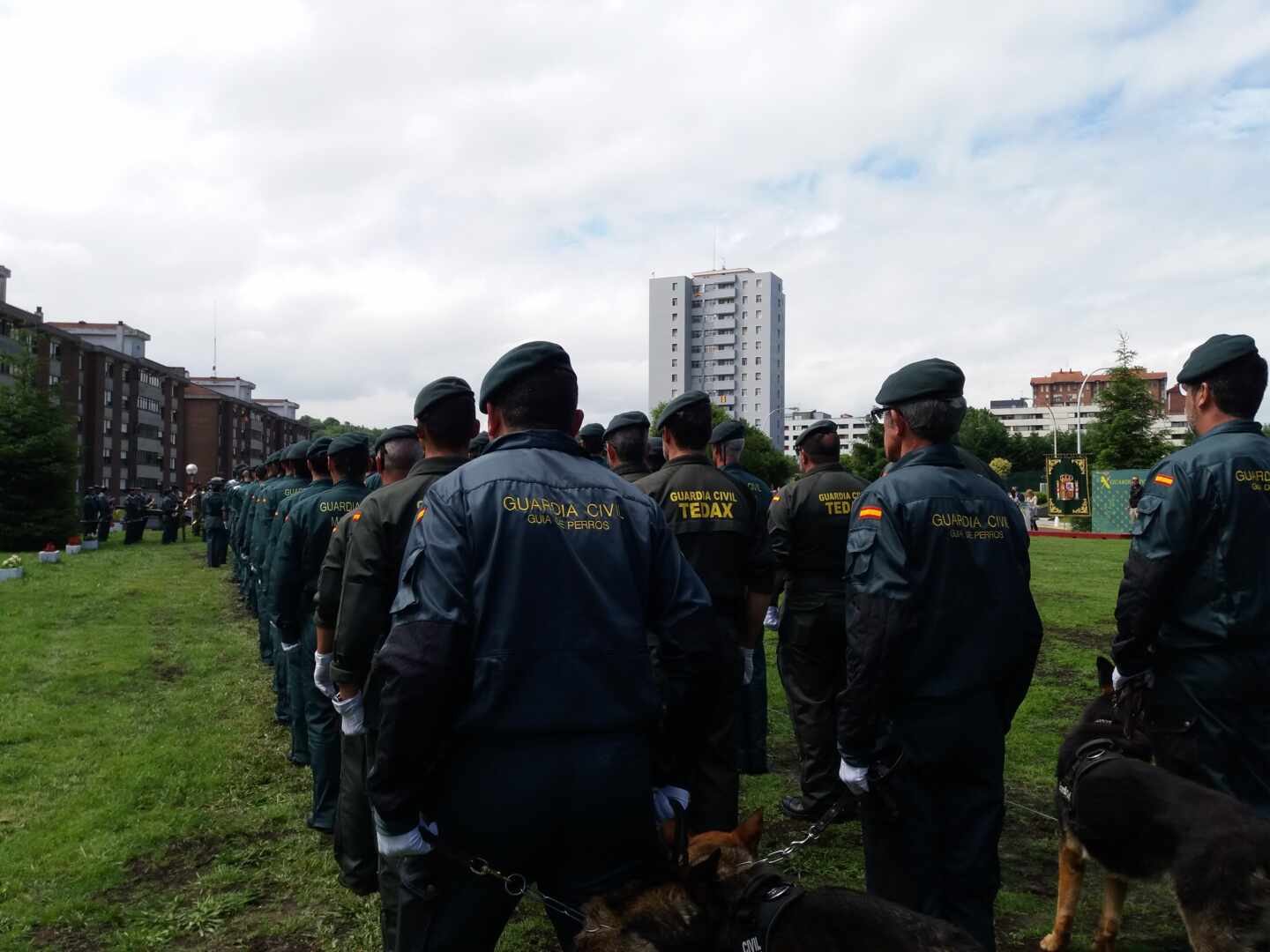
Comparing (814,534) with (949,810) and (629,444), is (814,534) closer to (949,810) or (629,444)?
(629,444)

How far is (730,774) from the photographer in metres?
5.14

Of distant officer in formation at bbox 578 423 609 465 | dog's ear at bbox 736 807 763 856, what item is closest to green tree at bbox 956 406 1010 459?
distant officer in formation at bbox 578 423 609 465

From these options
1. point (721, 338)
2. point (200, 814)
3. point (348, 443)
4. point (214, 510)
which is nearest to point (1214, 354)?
point (348, 443)

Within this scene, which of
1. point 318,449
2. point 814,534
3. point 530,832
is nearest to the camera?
point 530,832

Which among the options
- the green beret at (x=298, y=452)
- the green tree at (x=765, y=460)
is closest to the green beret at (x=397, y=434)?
the green beret at (x=298, y=452)

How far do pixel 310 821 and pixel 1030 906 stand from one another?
4.43 m

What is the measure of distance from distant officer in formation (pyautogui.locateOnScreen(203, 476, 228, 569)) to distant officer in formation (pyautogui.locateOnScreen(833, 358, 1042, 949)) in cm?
2225

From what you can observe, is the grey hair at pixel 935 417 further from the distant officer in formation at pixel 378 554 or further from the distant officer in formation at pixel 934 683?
the distant officer in formation at pixel 378 554

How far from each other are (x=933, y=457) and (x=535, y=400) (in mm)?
1715

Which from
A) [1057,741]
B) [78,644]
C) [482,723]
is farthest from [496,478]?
[78,644]

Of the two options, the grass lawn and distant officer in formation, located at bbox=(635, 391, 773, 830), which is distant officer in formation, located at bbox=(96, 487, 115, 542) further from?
distant officer in formation, located at bbox=(635, 391, 773, 830)

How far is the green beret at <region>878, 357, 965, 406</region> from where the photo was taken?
11.9 feet

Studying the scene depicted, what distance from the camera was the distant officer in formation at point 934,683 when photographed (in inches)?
129

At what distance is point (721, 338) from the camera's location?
130125 mm
